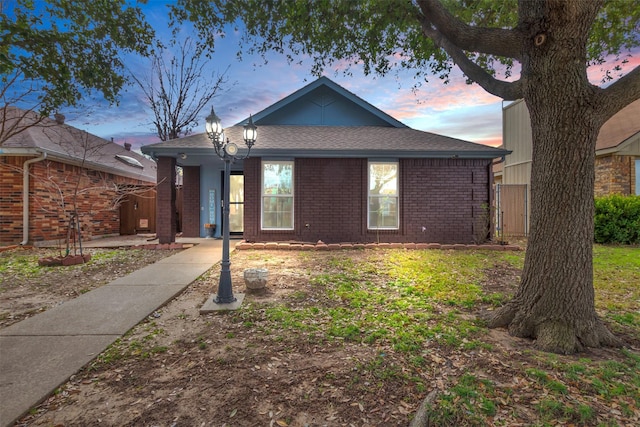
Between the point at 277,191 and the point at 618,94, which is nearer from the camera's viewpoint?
the point at 618,94

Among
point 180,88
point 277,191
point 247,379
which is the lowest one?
point 247,379

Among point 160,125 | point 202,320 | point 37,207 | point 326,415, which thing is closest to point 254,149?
point 202,320

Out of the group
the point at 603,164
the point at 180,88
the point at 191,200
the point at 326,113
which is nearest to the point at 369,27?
the point at 326,113

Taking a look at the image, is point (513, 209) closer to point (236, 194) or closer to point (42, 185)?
point (236, 194)

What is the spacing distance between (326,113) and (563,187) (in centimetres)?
944

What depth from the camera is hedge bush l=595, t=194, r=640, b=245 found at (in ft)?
31.9

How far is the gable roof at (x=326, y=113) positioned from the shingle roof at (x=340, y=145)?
83 cm

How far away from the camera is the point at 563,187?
3.09 m

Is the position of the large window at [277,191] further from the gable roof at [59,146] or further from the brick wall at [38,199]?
the gable roof at [59,146]

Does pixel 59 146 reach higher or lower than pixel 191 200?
higher

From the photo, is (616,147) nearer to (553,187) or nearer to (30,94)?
(553,187)

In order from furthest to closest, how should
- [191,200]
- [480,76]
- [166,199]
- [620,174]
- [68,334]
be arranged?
[191,200] → [620,174] → [166,199] → [480,76] → [68,334]

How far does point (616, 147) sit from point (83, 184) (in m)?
19.2

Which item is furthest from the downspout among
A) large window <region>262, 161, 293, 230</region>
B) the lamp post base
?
the lamp post base
